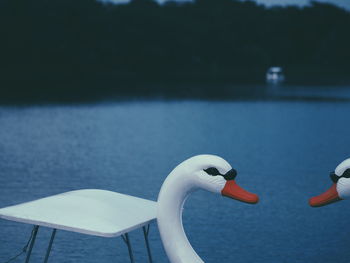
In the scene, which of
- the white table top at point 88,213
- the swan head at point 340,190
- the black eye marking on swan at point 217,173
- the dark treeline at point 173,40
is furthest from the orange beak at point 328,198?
the dark treeline at point 173,40

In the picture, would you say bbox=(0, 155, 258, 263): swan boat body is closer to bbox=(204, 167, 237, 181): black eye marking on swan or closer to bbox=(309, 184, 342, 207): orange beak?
bbox=(204, 167, 237, 181): black eye marking on swan

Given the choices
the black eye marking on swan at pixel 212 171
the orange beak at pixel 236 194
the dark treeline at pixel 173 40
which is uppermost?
the black eye marking on swan at pixel 212 171

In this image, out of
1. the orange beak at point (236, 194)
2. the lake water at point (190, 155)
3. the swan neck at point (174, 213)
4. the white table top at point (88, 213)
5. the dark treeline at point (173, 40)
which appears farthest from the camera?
the dark treeline at point (173, 40)

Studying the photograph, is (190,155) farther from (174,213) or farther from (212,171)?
(212,171)

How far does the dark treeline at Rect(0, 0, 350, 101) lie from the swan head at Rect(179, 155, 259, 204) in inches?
3264

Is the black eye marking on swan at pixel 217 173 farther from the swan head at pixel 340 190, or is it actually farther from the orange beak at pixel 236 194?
the swan head at pixel 340 190

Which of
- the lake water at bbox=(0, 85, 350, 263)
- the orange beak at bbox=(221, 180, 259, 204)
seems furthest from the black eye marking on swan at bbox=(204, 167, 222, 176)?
the lake water at bbox=(0, 85, 350, 263)

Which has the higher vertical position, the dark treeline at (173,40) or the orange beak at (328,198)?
the orange beak at (328,198)

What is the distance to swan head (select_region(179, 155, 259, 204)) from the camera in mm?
5191

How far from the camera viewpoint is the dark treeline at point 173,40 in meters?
97.4

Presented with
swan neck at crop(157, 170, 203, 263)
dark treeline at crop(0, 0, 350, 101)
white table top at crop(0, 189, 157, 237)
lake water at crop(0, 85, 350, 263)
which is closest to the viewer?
white table top at crop(0, 189, 157, 237)

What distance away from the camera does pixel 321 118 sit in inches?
1427

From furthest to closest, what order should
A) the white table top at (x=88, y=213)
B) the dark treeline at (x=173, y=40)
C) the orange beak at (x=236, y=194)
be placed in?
the dark treeline at (x=173, y=40), the orange beak at (x=236, y=194), the white table top at (x=88, y=213)

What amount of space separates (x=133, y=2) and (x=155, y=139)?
106052 mm
